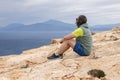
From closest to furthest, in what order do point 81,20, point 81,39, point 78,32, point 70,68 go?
point 70,68
point 78,32
point 81,20
point 81,39

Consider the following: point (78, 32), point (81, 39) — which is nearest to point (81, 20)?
point (78, 32)

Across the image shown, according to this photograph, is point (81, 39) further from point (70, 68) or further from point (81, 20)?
point (70, 68)

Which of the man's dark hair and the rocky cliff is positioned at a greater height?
the man's dark hair

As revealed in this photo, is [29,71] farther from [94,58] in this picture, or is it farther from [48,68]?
[94,58]

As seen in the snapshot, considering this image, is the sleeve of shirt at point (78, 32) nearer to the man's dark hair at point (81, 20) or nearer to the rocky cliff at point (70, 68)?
the man's dark hair at point (81, 20)

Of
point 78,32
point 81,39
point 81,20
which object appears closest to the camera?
point 78,32

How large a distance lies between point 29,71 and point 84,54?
4993mm

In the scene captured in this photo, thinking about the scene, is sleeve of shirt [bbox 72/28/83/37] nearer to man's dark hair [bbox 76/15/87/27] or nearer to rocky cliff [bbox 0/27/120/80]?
man's dark hair [bbox 76/15/87/27]

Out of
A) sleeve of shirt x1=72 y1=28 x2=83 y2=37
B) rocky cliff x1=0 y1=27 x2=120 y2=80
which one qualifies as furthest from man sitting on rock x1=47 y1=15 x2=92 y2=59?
rocky cliff x1=0 y1=27 x2=120 y2=80

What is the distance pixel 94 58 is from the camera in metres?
23.0

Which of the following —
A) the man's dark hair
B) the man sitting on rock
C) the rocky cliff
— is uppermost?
the man's dark hair

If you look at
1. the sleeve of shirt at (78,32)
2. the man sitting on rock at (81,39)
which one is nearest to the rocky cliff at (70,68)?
the man sitting on rock at (81,39)

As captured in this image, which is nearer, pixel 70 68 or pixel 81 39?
pixel 70 68

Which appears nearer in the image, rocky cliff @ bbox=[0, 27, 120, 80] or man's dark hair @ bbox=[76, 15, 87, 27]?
rocky cliff @ bbox=[0, 27, 120, 80]
